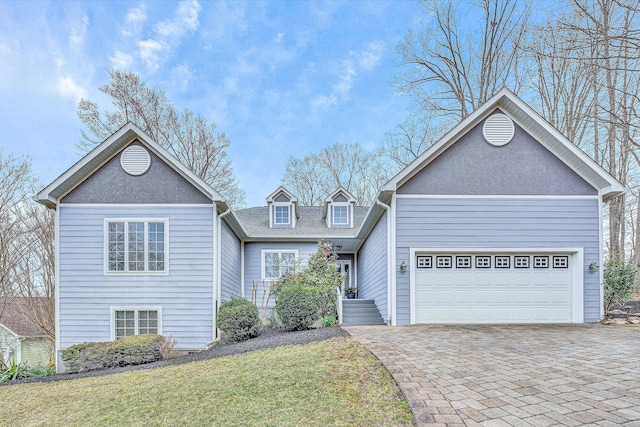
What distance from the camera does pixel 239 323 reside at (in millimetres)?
9297

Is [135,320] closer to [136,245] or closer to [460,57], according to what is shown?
[136,245]

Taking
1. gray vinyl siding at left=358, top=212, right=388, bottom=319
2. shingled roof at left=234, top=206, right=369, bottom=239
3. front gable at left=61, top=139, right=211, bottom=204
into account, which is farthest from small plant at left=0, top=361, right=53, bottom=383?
gray vinyl siding at left=358, top=212, right=388, bottom=319

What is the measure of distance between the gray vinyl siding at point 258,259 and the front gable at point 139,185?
4.55 metres

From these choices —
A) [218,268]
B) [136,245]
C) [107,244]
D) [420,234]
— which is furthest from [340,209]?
[107,244]

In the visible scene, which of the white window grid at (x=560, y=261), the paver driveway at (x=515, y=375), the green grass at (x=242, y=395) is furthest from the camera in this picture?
the white window grid at (x=560, y=261)

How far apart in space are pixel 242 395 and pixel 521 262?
8199 mm

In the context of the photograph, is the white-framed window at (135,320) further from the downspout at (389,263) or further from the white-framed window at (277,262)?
the downspout at (389,263)

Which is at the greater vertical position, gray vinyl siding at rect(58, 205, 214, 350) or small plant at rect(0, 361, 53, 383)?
gray vinyl siding at rect(58, 205, 214, 350)

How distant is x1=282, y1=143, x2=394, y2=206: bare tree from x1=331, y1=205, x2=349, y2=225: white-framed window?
7.98 m

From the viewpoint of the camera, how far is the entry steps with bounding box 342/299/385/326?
35.6 ft

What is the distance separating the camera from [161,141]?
19.5 meters

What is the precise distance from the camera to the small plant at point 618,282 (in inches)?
370

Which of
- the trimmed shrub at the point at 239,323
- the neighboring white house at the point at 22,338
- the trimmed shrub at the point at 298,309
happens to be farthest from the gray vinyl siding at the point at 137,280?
the neighboring white house at the point at 22,338

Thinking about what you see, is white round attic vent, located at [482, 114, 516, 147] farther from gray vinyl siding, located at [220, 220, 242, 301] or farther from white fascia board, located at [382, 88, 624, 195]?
gray vinyl siding, located at [220, 220, 242, 301]
